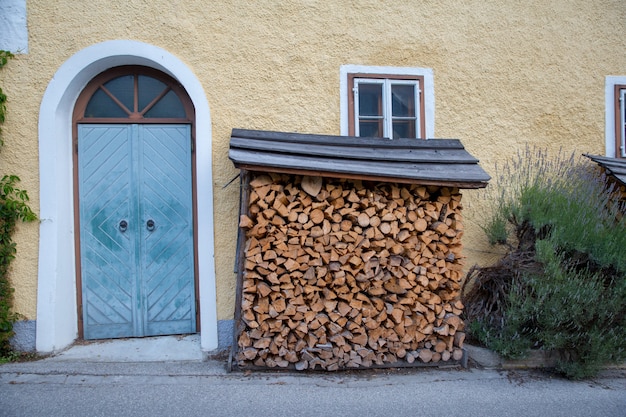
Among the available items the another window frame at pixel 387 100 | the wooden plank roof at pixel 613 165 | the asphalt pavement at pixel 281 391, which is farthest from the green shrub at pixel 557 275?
the another window frame at pixel 387 100

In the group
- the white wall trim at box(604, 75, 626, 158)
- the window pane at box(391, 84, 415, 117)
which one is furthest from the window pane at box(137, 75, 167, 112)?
the white wall trim at box(604, 75, 626, 158)

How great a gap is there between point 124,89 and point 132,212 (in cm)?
136

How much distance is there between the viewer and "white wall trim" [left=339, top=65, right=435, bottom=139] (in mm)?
4504

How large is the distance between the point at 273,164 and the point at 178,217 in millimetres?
1543

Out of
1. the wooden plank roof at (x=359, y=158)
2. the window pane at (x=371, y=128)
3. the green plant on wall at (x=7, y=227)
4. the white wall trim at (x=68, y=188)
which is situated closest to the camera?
the wooden plank roof at (x=359, y=158)

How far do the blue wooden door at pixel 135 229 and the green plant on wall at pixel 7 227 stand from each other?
1.72 feet

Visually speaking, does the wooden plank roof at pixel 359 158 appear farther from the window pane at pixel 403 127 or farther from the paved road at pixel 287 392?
the paved road at pixel 287 392

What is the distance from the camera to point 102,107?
4430 millimetres

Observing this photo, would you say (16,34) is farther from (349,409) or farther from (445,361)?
(445,361)

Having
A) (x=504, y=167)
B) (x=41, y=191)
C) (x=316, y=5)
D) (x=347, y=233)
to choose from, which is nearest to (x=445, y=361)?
(x=347, y=233)

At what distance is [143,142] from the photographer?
A: 14.3 ft

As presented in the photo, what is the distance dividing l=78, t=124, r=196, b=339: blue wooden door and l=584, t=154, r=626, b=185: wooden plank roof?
4687 mm

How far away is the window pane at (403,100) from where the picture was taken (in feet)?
15.5

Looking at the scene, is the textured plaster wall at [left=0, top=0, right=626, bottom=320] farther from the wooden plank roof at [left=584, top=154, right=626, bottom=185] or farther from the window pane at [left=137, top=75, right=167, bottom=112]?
the window pane at [left=137, top=75, right=167, bottom=112]
